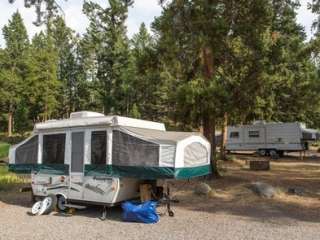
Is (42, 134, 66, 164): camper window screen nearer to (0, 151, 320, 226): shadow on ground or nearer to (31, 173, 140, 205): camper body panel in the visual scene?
(31, 173, 140, 205): camper body panel

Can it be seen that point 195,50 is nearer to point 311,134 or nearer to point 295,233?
point 295,233

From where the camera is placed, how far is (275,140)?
27516 millimetres

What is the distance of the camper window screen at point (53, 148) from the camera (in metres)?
9.39

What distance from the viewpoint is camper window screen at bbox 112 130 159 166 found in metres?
8.12

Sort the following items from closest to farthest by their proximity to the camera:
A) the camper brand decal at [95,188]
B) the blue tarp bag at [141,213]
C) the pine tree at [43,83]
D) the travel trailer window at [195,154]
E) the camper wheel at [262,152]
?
1. the blue tarp bag at [141,213]
2. the travel trailer window at [195,154]
3. the camper brand decal at [95,188]
4. the camper wheel at [262,152]
5. the pine tree at [43,83]

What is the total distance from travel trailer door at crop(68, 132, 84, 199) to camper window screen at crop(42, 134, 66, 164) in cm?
34

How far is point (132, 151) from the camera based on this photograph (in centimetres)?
841

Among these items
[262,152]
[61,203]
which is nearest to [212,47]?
[61,203]

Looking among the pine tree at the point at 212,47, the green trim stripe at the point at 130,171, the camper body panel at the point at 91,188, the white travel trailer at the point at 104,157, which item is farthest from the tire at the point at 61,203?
the pine tree at the point at 212,47

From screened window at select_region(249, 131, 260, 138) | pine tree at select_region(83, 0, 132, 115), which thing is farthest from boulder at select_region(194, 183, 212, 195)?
pine tree at select_region(83, 0, 132, 115)

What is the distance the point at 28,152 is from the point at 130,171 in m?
3.33

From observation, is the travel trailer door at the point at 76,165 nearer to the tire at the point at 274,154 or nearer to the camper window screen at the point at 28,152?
the camper window screen at the point at 28,152

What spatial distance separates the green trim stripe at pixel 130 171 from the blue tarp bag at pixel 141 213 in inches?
25.8

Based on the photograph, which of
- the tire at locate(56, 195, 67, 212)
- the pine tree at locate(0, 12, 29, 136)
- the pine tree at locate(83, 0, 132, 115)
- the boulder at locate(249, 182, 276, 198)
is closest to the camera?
the tire at locate(56, 195, 67, 212)
